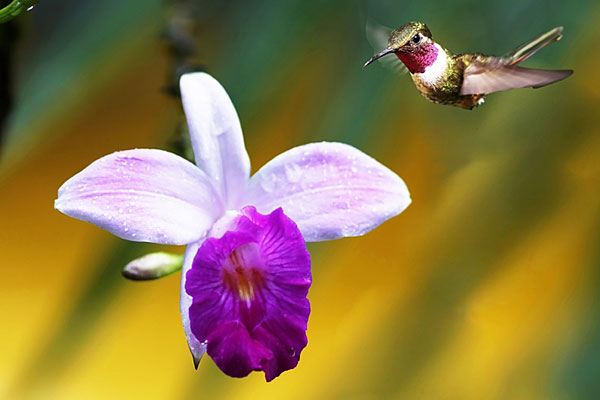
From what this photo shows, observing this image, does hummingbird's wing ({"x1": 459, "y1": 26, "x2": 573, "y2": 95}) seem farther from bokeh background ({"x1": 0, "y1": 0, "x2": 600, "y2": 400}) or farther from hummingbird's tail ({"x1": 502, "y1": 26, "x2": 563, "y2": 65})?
bokeh background ({"x1": 0, "y1": 0, "x2": 600, "y2": 400})

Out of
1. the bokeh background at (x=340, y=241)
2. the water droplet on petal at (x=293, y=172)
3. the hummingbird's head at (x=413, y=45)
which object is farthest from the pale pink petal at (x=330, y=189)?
the bokeh background at (x=340, y=241)

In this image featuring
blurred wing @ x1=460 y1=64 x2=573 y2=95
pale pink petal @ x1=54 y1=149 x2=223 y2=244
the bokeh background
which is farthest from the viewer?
the bokeh background

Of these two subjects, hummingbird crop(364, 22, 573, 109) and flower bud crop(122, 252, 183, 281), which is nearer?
hummingbird crop(364, 22, 573, 109)

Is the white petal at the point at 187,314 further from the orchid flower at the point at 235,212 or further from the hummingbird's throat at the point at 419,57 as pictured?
the hummingbird's throat at the point at 419,57

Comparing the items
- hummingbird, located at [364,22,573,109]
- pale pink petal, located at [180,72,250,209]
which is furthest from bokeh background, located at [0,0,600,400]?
hummingbird, located at [364,22,573,109]

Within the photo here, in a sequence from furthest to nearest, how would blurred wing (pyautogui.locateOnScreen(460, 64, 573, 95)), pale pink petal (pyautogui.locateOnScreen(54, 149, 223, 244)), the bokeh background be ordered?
the bokeh background, pale pink petal (pyautogui.locateOnScreen(54, 149, 223, 244)), blurred wing (pyautogui.locateOnScreen(460, 64, 573, 95))

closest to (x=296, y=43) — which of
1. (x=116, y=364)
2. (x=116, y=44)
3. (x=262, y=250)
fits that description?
(x=116, y=44)

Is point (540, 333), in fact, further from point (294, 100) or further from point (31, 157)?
point (31, 157)

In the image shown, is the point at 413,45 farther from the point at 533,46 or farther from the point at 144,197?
the point at 144,197
